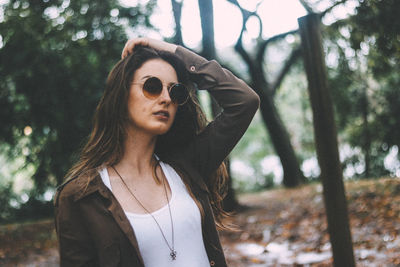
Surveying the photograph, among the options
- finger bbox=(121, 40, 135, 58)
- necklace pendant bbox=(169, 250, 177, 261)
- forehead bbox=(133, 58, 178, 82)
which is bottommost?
necklace pendant bbox=(169, 250, 177, 261)

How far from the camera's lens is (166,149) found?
2480 millimetres

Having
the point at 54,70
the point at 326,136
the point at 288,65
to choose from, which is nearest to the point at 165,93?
the point at 326,136

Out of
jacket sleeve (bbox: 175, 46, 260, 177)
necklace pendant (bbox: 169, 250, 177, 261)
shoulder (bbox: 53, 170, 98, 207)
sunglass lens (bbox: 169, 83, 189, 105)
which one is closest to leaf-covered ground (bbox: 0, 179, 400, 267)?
jacket sleeve (bbox: 175, 46, 260, 177)

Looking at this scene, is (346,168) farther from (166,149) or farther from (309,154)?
(166,149)

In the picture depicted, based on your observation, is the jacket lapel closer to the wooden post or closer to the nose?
the nose

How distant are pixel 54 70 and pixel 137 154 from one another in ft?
16.4

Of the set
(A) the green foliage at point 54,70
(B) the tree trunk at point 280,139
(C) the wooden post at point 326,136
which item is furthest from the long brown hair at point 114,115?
(B) the tree trunk at point 280,139

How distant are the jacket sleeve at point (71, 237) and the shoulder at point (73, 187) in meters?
0.02

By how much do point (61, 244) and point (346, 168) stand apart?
14.9 meters

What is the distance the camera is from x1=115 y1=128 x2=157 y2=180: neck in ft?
7.33

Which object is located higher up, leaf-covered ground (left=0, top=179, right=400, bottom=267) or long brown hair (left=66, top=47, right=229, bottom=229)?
long brown hair (left=66, top=47, right=229, bottom=229)

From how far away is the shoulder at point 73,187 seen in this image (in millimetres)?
1931

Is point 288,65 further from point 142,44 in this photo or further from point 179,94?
point 179,94

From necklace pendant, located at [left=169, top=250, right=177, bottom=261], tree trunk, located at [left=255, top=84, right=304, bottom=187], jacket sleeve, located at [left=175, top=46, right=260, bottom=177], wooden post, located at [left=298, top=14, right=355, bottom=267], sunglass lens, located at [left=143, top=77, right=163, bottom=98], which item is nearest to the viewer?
necklace pendant, located at [left=169, top=250, right=177, bottom=261]
